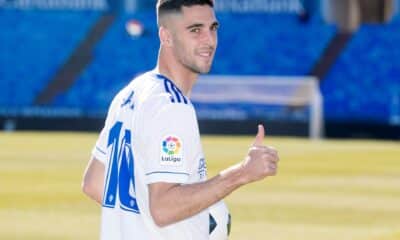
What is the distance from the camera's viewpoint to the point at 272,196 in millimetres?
16312

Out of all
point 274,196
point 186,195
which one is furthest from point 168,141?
point 274,196

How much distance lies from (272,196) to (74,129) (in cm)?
2207

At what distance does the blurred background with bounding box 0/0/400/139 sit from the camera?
116 ft

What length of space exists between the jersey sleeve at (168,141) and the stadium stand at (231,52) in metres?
34.0

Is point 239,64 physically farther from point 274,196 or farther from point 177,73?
point 177,73

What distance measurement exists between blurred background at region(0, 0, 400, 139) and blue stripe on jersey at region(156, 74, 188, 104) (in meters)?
28.6

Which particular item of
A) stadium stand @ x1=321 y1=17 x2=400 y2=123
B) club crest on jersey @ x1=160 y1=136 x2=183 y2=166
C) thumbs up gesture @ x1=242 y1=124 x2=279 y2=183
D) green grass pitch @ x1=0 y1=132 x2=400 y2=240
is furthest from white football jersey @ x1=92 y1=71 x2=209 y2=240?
stadium stand @ x1=321 y1=17 x2=400 y2=123

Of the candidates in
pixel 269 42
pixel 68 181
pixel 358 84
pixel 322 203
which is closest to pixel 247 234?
pixel 322 203

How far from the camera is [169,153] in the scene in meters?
4.71

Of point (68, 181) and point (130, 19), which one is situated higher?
point (68, 181)

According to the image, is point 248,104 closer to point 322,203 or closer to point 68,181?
point 68,181

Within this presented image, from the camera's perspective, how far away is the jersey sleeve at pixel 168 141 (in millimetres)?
4723

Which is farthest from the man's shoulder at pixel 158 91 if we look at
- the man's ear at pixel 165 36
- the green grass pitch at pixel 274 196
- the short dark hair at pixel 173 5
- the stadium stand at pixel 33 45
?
the stadium stand at pixel 33 45

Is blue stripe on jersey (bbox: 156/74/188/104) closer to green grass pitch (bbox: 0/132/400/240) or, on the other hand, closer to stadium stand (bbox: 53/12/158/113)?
green grass pitch (bbox: 0/132/400/240)
